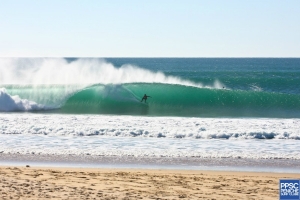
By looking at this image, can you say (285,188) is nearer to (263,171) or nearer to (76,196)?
(263,171)

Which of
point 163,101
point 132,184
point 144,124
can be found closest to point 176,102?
point 163,101

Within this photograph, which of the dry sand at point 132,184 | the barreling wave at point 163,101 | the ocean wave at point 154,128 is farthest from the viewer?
the barreling wave at point 163,101

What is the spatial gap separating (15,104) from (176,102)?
7689mm

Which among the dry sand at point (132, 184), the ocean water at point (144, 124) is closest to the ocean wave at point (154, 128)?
the ocean water at point (144, 124)

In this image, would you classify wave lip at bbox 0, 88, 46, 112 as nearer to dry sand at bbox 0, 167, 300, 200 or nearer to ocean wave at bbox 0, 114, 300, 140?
ocean wave at bbox 0, 114, 300, 140

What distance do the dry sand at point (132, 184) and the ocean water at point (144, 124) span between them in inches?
50.0

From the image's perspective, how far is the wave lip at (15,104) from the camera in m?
25.0

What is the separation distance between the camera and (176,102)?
88.9 ft

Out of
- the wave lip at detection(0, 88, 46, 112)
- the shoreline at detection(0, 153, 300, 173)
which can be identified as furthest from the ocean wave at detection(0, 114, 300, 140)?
the wave lip at detection(0, 88, 46, 112)

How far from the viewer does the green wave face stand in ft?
81.3

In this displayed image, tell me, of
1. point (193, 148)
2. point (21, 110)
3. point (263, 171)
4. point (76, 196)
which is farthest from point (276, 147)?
point (21, 110)

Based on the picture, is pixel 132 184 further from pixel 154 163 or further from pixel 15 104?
pixel 15 104

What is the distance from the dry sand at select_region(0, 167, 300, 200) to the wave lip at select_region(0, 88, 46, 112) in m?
15.2

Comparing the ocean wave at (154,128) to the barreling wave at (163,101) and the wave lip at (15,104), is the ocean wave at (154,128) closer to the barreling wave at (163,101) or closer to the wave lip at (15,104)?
the barreling wave at (163,101)
